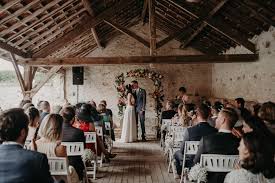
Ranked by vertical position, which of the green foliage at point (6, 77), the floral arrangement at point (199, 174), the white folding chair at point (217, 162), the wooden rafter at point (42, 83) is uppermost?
the green foliage at point (6, 77)

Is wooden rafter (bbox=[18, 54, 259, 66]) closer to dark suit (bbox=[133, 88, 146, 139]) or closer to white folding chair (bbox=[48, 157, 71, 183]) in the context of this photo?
dark suit (bbox=[133, 88, 146, 139])

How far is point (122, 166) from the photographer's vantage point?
25.4 ft

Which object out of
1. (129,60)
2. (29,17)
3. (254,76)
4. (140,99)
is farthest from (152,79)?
(29,17)

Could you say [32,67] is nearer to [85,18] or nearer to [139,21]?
[85,18]

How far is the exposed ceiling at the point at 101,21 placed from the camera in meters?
8.30

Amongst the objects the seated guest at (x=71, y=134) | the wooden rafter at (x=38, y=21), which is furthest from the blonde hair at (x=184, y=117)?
the wooden rafter at (x=38, y=21)

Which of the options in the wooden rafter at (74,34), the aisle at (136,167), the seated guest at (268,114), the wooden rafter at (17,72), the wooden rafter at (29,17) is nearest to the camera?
the seated guest at (268,114)

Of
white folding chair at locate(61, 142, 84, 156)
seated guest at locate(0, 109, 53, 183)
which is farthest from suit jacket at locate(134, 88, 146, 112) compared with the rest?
seated guest at locate(0, 109, 53, 183)

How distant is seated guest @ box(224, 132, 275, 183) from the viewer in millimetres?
2564

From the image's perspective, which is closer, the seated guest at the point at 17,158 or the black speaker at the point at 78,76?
the seated guest at the point at 17,158

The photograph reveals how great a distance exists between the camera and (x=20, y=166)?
2.38 m

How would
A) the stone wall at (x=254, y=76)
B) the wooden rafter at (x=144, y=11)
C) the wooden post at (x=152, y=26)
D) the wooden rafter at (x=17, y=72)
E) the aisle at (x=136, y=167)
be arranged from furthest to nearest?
the wooden rafter at (x=144, y=11) < the wooden post at (x=152, y=26) < the wooden rafter at (x=17, y=72) < the stone wall at (x=254, y=76) < the aisle at (x=136, y=167)

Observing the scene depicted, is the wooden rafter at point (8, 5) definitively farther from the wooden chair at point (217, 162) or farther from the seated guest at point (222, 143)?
the wooden chair at point (217, 162)

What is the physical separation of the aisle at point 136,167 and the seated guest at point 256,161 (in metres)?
3.89
